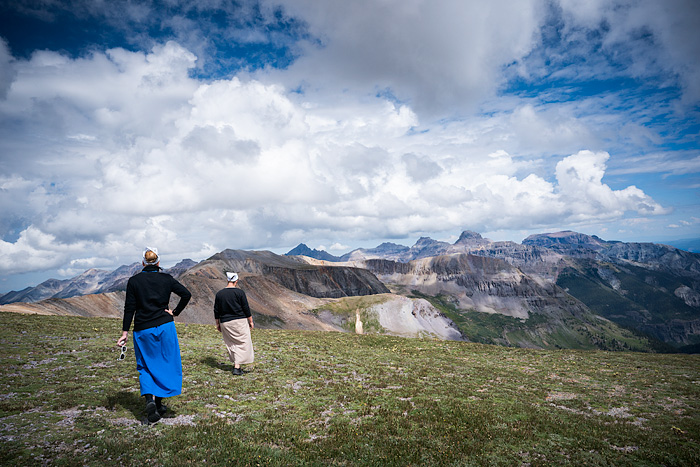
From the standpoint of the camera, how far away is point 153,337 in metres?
11.0

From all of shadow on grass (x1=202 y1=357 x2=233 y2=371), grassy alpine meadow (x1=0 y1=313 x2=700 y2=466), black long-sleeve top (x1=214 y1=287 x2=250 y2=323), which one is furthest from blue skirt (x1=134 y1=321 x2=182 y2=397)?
shadow on grass (x1=202 y1=357 x2=233 y2=371)

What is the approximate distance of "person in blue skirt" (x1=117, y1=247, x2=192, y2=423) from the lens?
10734 millimetres

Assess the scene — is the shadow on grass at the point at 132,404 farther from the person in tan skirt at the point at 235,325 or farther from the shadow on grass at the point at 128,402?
the person in tan skirt at the point at 235,325

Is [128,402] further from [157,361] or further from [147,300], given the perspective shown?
[147,300]

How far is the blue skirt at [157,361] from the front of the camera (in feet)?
35.2

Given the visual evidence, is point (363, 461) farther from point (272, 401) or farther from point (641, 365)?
point (641, 365)

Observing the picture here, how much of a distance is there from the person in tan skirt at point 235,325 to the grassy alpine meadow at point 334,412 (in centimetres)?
86

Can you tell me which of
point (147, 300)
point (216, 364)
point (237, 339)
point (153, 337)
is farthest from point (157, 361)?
point (216, 364)

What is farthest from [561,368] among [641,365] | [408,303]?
[408,303]

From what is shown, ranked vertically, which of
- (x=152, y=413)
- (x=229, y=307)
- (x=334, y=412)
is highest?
(x=229, y=307)

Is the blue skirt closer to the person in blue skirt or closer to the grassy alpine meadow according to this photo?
the person in blue skirt

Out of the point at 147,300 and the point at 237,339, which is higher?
the point at 147,300

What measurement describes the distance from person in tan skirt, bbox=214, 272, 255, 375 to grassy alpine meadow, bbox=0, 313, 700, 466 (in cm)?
86

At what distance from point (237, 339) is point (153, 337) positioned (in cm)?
568
